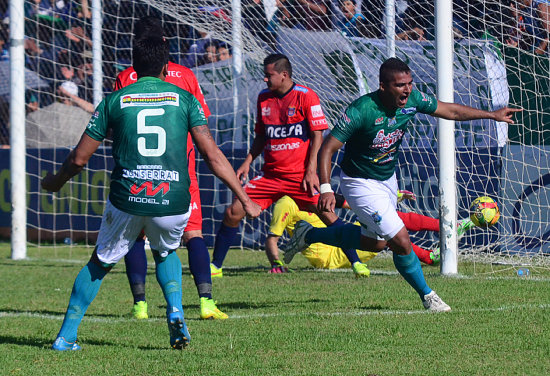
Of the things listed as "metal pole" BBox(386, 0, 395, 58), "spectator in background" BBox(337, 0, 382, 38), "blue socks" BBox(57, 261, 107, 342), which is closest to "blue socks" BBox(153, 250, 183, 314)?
"blue socks" BBox(57, 261, 107, 342)

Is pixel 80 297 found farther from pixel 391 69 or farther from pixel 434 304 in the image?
pixel 391 69

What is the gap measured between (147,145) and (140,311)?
2.04 meters

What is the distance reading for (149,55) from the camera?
5.16 metres

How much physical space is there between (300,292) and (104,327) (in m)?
2.20

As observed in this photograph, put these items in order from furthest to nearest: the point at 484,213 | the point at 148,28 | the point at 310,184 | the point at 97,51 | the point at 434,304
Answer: the point at 97,51 < the point at 484,213 < the point at 310,184 < the point at 148,28 < the point at 434,304

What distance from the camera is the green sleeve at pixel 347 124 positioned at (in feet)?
21.2

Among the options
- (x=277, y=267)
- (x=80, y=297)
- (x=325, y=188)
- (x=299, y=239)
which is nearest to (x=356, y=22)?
(x=277, y=267)

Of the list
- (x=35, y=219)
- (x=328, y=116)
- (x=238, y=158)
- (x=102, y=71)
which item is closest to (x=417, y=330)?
(x=328, y=116)

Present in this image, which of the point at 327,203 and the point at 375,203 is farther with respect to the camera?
the point at 375,203

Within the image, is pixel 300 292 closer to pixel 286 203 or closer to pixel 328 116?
pixel 286 203

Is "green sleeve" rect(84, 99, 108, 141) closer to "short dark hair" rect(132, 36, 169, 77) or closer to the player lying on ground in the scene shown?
"short dark hair" rect(132, 36, 169, 77)

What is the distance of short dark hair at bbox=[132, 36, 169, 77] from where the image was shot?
5.16 meters

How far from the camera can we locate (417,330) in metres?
5.63

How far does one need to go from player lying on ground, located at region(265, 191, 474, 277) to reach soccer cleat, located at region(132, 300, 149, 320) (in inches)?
119
